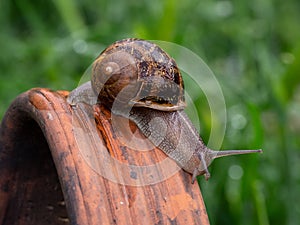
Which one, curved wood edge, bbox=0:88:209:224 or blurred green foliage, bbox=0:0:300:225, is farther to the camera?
blurred green foliage, bbox=0:0:300:225

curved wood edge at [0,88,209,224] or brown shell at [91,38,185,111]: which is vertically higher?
brown shell at [91,38,185,111]

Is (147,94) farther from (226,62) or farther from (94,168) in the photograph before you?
(226,62)

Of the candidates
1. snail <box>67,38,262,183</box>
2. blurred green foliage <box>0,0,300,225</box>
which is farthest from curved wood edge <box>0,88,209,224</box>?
blurred green foliage <box>0,0,300,225</box>

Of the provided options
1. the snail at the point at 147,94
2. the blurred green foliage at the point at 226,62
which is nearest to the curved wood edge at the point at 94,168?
the snail at the point at 147,94

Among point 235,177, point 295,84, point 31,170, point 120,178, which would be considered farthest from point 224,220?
point 120,178

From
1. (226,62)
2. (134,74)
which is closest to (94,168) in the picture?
(134,74)

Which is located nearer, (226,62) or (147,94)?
(147,94)

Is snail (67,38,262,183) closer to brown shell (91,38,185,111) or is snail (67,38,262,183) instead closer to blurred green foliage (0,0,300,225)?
brown shell (91,38,185,111)
